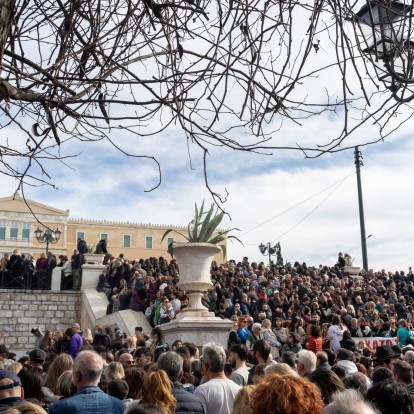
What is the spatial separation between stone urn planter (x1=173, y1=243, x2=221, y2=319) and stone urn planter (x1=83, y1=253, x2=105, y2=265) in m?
9.68

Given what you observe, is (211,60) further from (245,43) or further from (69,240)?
(69,240)

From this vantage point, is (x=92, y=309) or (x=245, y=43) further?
(x=92, y=309)

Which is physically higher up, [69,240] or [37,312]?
[69,240]

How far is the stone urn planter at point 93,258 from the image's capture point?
22.0 metres

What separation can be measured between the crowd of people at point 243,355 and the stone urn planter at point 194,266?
1.07 m

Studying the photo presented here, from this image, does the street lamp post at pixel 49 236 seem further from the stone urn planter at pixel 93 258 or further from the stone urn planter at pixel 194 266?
the stone urn planter at pixel 194 266

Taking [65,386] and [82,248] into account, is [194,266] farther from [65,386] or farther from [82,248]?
[82,248]

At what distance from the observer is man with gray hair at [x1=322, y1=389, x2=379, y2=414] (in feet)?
7.29

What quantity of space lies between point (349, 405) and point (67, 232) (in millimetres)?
65158

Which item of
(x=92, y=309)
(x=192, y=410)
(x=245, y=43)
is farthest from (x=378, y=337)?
(x=245, y=43)

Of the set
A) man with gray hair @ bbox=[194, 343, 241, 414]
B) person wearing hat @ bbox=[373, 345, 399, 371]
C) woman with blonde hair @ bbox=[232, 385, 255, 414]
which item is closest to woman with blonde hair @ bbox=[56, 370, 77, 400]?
man with gray hair @ bbox=[194, 343, 241, 414]

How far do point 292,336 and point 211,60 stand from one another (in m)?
10.1

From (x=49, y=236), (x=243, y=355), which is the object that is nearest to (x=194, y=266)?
(x=243, y=355)

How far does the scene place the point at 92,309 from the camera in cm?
1981
